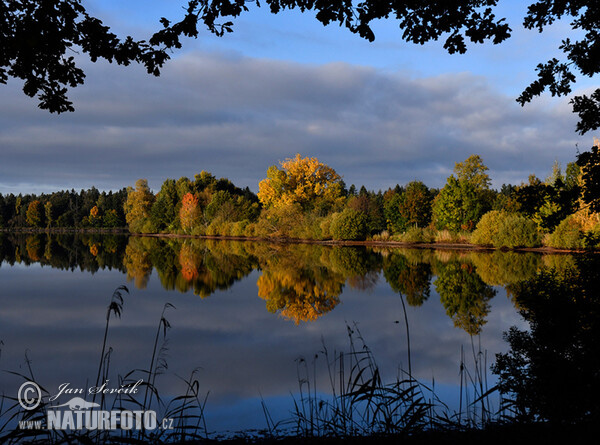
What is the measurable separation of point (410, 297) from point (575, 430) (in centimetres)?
1109

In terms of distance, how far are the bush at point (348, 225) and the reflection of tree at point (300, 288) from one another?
18.9 meters

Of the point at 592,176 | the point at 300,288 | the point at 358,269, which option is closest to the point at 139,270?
the point at 300,288

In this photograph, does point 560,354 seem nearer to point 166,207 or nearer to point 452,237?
point 452,237

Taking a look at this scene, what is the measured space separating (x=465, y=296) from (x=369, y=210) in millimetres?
43854

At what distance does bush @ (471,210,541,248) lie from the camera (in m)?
32.1

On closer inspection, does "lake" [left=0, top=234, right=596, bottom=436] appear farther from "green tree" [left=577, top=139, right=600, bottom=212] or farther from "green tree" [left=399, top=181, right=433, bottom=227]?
"green tree" [left=399, top=181, right=433, bottom=227]

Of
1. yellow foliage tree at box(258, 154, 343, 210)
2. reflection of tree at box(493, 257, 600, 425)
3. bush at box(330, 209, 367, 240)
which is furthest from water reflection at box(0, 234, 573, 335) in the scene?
yellow foliage tree at box(258, 154, 343, 210)

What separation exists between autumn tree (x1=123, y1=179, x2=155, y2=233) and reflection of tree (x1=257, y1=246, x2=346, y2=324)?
59.4m

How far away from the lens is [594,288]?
5.52 m

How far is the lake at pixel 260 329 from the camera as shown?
7184 millimetres

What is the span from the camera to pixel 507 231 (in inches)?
1289

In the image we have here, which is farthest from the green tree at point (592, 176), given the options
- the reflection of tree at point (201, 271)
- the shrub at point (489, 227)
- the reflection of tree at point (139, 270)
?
the shrub at point (489, 227)

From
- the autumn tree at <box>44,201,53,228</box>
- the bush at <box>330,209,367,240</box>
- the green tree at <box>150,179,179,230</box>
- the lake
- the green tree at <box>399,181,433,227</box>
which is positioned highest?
the autumn tree at <box>44,201,53,228</box>

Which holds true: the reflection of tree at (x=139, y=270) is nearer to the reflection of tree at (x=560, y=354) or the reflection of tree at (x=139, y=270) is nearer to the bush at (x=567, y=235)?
the reflection of tree at (x=560, y=354)
